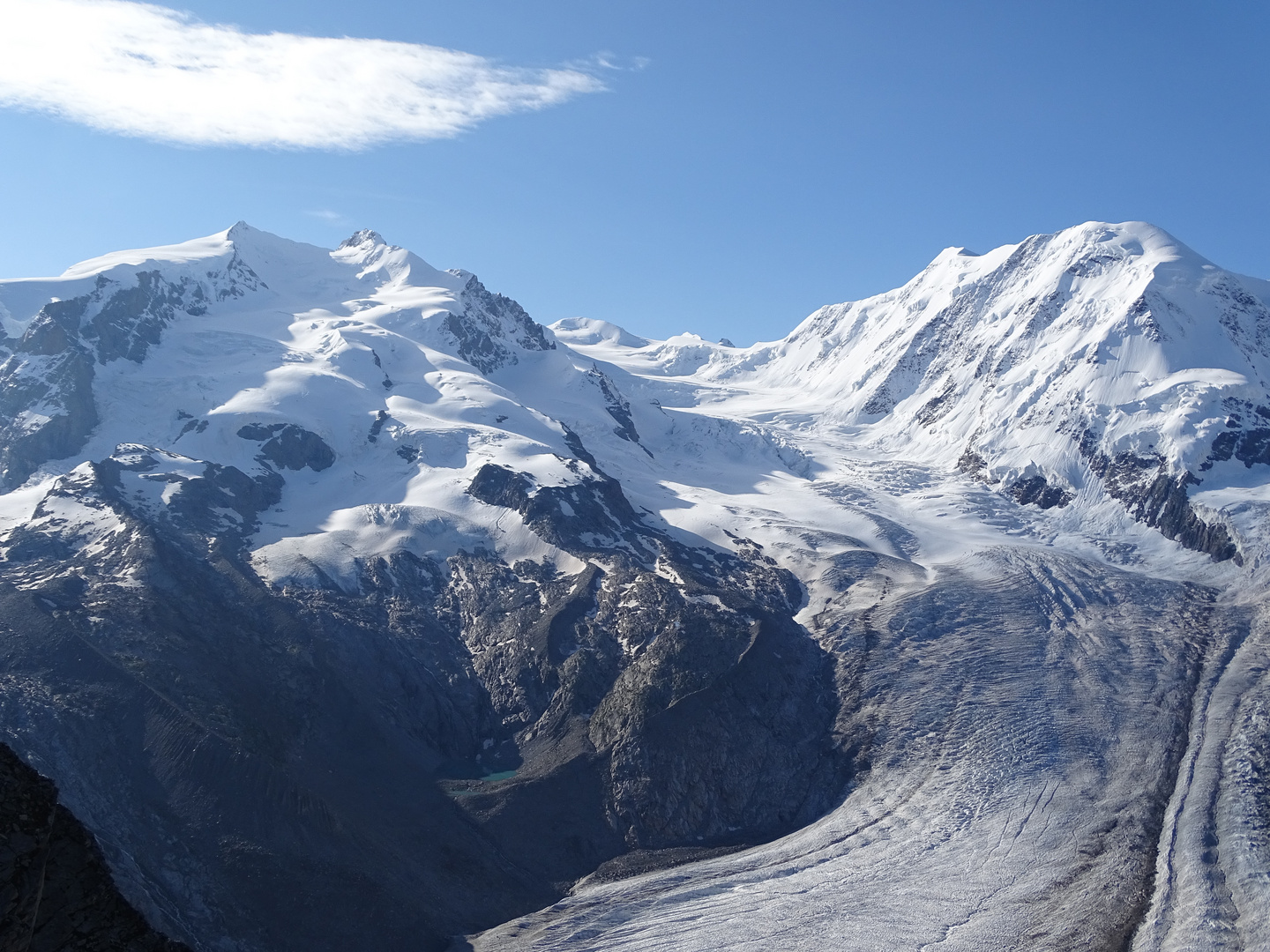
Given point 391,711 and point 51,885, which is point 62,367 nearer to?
point 391,711

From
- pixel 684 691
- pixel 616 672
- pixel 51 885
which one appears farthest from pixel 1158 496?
pixel 51 885

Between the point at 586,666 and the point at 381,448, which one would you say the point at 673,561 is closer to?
the point at 586,666

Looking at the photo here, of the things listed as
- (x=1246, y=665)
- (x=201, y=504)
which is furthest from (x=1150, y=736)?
(x=201, y=504)

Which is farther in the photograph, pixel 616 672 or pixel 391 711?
pixel 616 672

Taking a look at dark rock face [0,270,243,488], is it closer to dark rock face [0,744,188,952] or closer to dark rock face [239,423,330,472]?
dark rock face [239,423,330,472]

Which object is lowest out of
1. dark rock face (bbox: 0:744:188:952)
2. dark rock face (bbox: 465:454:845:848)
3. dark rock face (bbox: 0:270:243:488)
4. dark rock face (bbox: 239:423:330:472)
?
dark rock face (bbox: 0:744:188:952)

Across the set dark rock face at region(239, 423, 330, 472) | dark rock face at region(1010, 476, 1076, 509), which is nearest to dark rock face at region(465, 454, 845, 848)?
dark rock face at region(239, 423, 330, 472)
